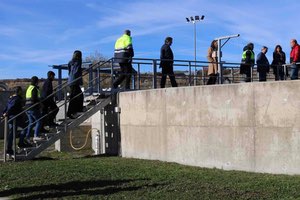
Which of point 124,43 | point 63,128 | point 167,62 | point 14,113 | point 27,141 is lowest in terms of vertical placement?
point 27,141

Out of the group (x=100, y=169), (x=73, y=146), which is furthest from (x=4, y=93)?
(x=100, y=169)

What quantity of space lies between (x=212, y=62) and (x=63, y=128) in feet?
17.0

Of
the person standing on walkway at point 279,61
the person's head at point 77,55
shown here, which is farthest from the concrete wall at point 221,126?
the person standing on walkway at point 279,61

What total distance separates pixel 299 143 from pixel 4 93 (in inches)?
813

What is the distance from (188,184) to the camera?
8.82m

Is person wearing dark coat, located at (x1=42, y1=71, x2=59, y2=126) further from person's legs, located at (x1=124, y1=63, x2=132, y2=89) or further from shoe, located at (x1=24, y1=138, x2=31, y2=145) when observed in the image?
person's legs, located at (x1=124, y1=63, x2=132, y2=89)

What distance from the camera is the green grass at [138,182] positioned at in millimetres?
8039

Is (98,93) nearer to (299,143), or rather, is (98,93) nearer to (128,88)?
(128,88)

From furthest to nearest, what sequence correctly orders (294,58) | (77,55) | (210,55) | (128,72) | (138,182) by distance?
(210,55)
(294,58)
(128,72)
(77,55)
(138,182)

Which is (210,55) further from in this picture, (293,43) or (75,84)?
(75,84)

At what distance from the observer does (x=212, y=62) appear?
15.9 metres

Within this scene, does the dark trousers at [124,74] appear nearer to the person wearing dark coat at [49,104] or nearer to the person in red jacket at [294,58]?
the person wearing dark coat at [49,104]

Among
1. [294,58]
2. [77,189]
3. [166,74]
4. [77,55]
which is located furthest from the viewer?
[294,58]

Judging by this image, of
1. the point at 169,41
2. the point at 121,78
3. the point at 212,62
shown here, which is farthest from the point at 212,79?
the point at 121,78
